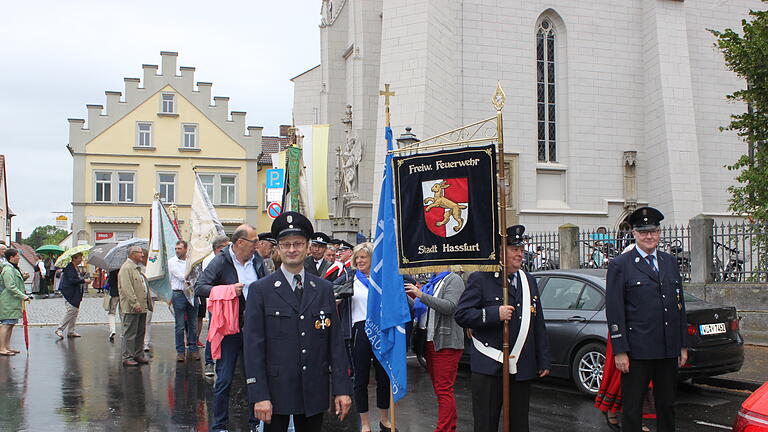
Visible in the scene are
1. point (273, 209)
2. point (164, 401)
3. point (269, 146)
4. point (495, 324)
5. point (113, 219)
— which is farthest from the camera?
point (269, 146)

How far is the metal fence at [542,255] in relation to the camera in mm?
18156

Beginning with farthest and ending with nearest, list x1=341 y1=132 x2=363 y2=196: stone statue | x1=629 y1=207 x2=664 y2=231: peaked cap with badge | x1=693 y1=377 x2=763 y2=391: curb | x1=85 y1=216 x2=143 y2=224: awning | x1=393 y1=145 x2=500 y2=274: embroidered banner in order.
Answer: x1=85 y1=216 x2=143 y2=224: awning, x1=341 y1=132 x2=363 y2=196: stone statue, x1=693 y1=377 x2=763 y2=391: curb, x1=629 y1=207 x2=664 y2=231: peaked cap with badge, x1=393 y1=145 x2=500 y2=274: embroidered banner

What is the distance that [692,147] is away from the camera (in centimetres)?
2523

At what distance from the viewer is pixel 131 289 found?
12414mm

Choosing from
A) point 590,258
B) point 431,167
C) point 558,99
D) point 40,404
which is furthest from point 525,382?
point 558,99

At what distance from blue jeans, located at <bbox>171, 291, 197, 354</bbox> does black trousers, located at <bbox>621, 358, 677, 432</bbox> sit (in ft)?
29.2

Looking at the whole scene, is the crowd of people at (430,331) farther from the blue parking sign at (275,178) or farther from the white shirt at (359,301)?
the blue parking sign at (275,178)

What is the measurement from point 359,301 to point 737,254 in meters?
9.53

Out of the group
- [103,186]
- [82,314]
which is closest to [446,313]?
[82,314]

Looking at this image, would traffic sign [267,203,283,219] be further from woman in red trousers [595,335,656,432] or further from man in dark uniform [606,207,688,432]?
man in dark uniform [606,207,688,432]

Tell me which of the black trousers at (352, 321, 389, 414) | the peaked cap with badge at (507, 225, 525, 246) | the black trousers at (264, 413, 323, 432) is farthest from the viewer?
the black trousers at (352, 321, 389, 414)

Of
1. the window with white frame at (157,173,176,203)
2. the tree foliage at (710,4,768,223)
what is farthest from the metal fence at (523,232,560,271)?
the window with white frame at (157,173,176,203)

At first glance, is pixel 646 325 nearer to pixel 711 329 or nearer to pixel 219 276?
pixel 711 329

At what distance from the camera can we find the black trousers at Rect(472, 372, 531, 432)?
545 centimetres
